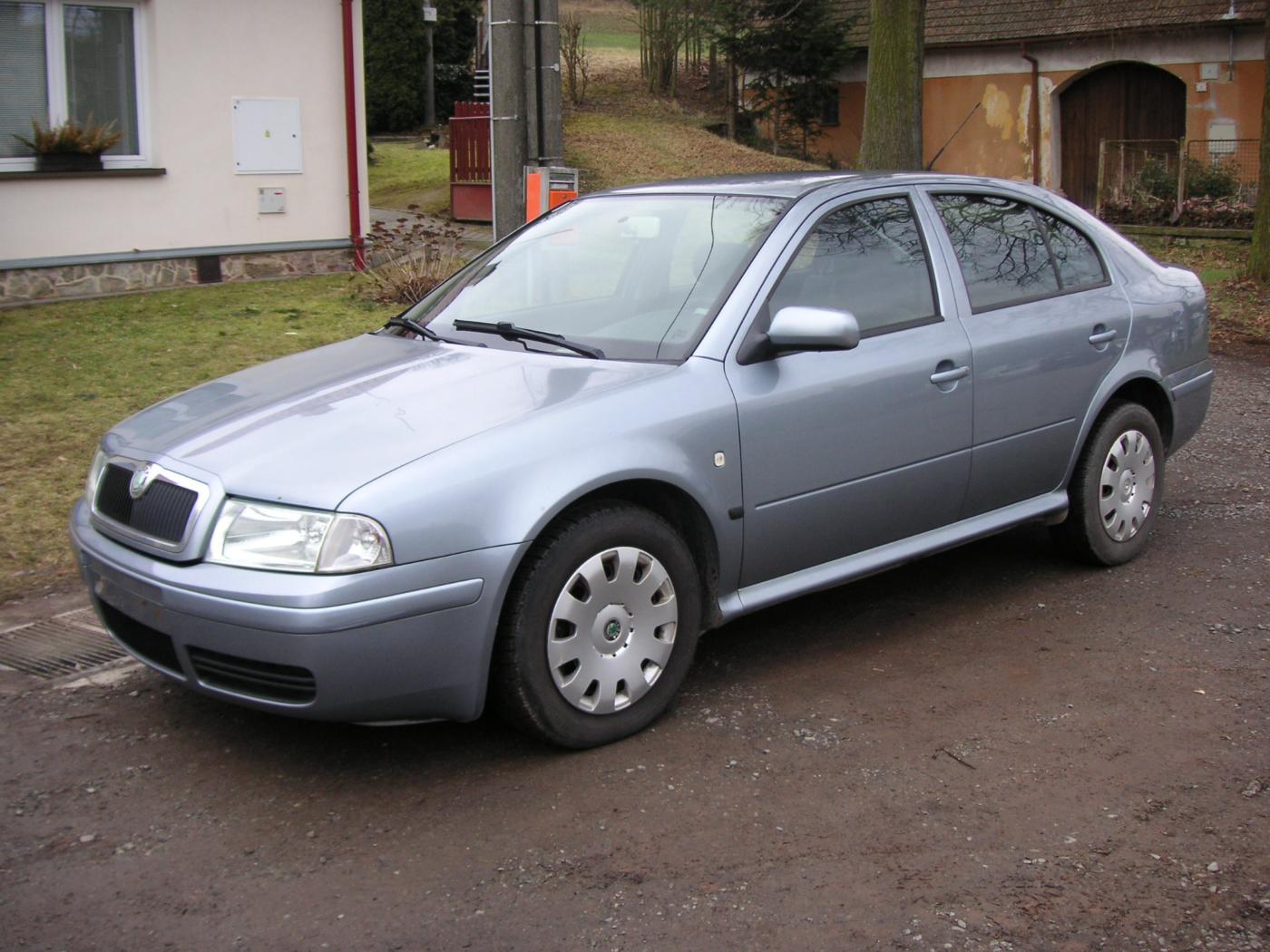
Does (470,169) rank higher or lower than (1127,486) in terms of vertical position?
higher

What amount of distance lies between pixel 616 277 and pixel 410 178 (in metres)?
19.6

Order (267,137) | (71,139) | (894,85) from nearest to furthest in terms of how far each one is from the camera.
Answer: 1. (71,139)
2. (267,137)
3. (894,85)

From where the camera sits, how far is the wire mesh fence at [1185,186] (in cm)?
2203

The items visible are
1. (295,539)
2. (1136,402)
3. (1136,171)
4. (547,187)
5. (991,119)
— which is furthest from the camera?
(991,119)

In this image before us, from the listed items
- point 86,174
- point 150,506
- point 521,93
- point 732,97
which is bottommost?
point 150,506

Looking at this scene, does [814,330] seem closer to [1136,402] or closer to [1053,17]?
[1136,402]

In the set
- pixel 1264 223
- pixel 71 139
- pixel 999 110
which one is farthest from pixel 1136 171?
pixel 71 139

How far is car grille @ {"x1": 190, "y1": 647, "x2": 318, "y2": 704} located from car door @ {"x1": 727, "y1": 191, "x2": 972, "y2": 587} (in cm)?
153

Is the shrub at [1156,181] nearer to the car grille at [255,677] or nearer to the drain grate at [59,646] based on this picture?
the drain grate at [59,646]

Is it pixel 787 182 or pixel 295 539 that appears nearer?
pixel 295 539

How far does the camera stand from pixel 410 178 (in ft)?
78.4

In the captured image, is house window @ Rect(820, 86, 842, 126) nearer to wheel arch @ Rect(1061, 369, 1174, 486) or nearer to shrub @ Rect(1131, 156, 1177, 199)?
shrub @ Rect(1131, 156, 1177, 199)

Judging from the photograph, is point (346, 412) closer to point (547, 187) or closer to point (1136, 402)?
point (1136, 402)

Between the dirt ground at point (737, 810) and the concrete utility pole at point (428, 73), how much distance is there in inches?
1041
